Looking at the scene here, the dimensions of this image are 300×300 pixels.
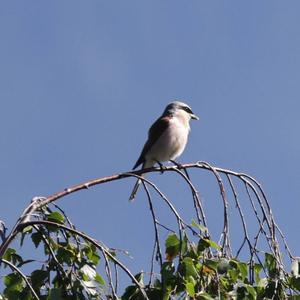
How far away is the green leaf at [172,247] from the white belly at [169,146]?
4.03 m

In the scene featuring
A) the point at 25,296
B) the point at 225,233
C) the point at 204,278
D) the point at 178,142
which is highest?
the point at 178,142

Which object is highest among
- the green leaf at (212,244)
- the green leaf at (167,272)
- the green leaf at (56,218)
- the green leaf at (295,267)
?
the green leaf at (295,267)

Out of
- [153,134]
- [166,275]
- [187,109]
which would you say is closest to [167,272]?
[166,275]

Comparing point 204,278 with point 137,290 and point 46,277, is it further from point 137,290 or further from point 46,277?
point 46,277

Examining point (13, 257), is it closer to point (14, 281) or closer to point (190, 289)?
point (14, 281)

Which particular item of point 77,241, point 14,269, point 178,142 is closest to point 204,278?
point 77,241

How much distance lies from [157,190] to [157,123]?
14.2 ft

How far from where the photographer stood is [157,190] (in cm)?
392

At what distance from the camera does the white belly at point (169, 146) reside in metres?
7.79

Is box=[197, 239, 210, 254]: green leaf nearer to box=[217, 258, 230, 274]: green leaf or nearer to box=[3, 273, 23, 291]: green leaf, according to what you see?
box=[217, 258, 230, 274]: green leaf

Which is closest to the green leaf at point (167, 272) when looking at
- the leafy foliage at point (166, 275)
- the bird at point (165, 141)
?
the leafy foliage at point (166, 275)

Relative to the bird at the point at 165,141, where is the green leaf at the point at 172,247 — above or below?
below

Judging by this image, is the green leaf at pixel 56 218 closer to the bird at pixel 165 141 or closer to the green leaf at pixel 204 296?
the green leaf at pixel 204 296

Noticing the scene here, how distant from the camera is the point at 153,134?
26.3 feet
